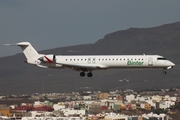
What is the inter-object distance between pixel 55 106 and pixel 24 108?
13.4 m

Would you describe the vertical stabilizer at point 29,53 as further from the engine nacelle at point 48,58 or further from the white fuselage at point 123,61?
the white fuselage at point 123,61

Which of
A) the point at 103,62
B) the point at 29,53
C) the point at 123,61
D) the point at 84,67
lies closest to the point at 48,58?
the point at 84,67

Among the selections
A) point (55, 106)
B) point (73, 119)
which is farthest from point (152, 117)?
point (55, 106)

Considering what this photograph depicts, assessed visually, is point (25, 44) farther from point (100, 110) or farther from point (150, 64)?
point (100, 110)

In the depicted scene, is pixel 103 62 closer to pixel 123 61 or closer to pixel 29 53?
pixel 123 61

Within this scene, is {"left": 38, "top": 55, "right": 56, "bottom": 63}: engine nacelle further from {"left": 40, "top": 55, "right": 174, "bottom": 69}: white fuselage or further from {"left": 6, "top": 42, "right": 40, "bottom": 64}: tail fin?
{"left": 6, "top": 42, "right": 40, "bottom": 64}: tail fin

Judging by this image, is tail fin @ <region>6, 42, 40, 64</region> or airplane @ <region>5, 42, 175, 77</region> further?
tail fin @ <region>6, 42, 40, 64</region>

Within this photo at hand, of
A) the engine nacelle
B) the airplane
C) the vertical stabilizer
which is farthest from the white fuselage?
the vertical stabilizer

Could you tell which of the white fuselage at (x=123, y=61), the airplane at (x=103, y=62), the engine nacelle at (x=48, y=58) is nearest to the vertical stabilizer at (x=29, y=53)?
the airplane at (x=103, y=62)

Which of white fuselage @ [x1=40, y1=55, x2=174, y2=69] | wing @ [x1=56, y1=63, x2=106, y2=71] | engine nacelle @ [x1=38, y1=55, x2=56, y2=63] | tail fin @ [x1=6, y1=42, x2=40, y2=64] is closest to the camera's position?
white fuselage @ [x1=40, y1=55, x2=174, y2=69]

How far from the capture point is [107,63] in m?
87.0

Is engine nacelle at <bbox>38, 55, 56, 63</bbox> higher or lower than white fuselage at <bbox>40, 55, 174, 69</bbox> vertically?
higher

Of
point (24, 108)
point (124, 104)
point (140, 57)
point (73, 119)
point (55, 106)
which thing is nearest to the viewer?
point (140, 57)

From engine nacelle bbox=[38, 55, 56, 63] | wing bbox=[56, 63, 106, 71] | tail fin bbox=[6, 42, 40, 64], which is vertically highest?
tail fin bbox=[6, 42, 40, 64]
